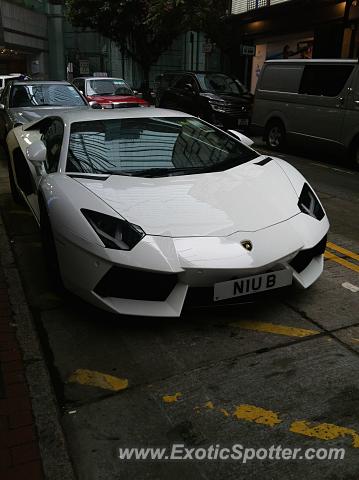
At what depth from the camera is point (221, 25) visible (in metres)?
20.2

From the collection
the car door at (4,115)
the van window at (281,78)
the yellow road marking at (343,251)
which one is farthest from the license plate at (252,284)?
the van window at (281,78)

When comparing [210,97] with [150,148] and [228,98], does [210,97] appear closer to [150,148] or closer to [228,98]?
[228,98]

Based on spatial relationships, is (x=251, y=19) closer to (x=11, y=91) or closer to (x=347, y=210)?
(x=11, y=91)

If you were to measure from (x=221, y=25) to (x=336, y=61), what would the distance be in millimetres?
12358

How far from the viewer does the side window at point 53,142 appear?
390cm

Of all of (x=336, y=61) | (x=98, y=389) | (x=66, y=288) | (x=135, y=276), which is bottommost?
(x=98, y=389)

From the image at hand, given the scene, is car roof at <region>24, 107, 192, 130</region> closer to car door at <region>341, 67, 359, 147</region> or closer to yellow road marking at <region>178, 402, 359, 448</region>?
yellow road marking at <region>178, 402, 359, 448</region>

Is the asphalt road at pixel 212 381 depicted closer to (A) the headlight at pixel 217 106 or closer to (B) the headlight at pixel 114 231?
(B) the headlight at pixel 114 231

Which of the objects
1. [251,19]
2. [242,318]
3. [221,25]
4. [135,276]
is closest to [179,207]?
[135,276]

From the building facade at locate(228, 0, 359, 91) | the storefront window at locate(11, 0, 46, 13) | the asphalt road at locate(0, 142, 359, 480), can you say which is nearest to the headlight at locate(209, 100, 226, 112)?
the building facade at locate(228, 0, 359, 91)

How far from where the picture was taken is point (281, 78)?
1048 centimetres

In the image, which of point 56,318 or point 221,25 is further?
point 221,25

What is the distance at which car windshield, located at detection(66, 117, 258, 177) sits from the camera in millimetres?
3693

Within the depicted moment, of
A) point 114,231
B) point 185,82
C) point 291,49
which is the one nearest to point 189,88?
point 185,82
